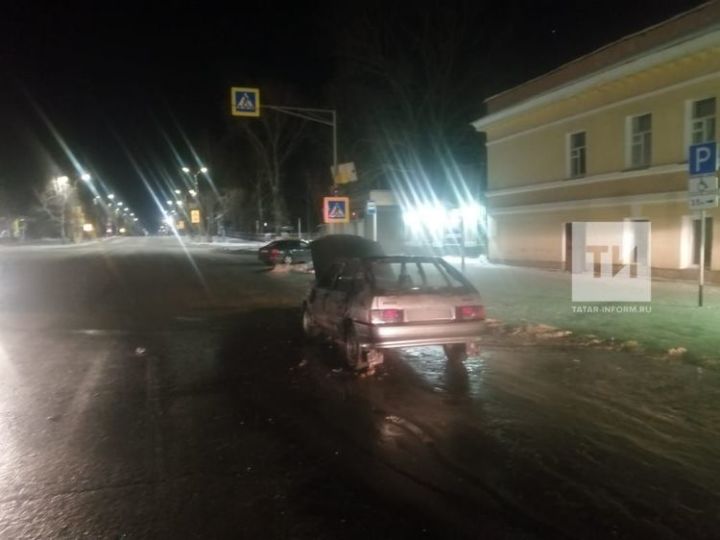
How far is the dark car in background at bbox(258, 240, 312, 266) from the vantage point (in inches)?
1198

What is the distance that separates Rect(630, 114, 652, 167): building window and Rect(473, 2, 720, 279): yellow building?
0.10 ft

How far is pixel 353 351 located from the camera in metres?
8.42

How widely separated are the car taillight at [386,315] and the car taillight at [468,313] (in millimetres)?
799

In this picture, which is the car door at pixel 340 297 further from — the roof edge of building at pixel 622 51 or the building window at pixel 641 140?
the building window at pixel 641 140

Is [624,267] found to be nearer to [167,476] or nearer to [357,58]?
[167,476]

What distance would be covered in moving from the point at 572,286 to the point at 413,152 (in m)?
20.6

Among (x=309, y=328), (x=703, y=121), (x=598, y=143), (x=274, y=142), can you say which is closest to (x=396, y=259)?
(x=309, y=328)

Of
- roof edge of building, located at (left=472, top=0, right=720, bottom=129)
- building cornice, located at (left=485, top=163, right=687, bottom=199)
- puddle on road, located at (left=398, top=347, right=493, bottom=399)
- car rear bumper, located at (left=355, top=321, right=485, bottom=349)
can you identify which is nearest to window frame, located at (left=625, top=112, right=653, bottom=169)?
building cornice, located at (left=485, top=163, right=687, bottom=199)

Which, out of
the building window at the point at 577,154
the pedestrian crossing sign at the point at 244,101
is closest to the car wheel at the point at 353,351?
the pedestrian crossing sign at the point at 244,101

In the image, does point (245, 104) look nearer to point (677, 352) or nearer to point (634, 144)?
point (634, 144)

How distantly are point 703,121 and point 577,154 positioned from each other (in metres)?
5.25

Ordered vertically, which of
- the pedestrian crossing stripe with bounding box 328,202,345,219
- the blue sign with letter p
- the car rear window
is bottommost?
the car rear window

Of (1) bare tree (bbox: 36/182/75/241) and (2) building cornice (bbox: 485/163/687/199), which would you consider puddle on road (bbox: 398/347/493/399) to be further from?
(1) bare tree (bbox: 36/182/75/241)

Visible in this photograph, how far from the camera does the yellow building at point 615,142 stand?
1731 centimetres
